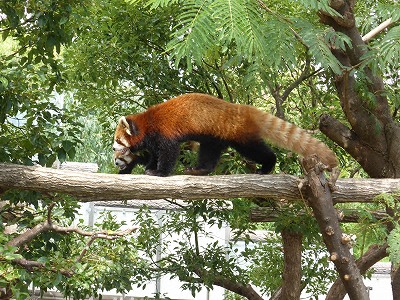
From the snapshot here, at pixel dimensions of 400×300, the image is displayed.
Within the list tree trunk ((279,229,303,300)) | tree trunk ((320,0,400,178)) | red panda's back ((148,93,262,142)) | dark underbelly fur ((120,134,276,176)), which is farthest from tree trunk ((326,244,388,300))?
red panda's back ((148,93,262,142))

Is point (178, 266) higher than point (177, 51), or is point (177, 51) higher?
point (177, 51)

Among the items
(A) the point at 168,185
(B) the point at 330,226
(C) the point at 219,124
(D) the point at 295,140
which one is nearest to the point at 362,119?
(D) the point at 295,140

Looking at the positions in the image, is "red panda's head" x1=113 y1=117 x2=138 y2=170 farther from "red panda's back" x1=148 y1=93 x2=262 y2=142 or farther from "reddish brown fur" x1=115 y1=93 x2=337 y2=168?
"red panda's back" x1=148 y1=93 x2=262 y2=142

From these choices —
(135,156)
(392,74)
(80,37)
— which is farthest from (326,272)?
(80,37)

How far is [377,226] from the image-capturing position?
3842mm

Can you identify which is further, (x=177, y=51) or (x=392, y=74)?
(x=392, y=74)

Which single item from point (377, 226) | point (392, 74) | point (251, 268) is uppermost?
point (392, 74)

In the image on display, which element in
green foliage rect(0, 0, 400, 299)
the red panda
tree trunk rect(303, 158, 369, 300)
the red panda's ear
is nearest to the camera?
green foliage rect(0, 0, 400, 299)

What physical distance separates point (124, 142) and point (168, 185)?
3.33ft

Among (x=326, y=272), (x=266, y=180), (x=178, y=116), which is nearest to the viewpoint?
(x=266, y=180)

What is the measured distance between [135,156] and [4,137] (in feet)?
3.35

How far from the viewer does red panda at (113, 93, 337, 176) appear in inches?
164

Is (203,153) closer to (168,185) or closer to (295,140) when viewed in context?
(295,140)

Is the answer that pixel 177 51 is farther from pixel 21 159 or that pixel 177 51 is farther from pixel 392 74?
pixel 392 74
